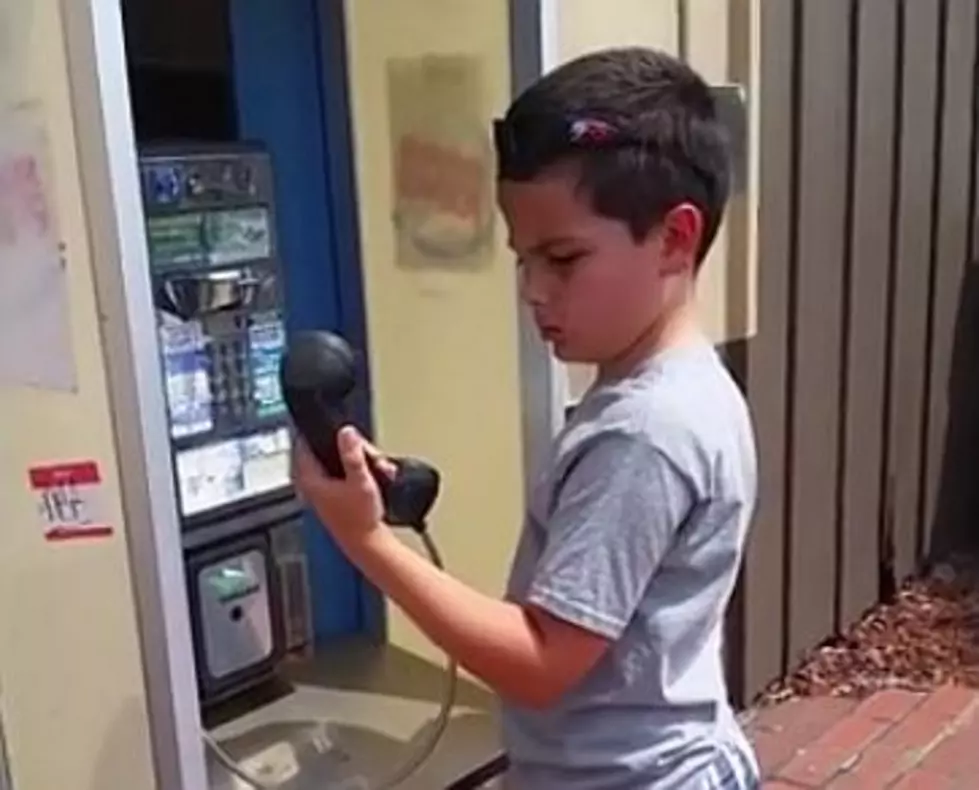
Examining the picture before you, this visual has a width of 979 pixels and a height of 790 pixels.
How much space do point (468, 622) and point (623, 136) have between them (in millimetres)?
367

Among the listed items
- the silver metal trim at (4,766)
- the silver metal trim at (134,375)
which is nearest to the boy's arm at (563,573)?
the silver metal trim at (134,375)

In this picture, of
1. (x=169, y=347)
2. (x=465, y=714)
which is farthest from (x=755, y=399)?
(x=169, y=347)

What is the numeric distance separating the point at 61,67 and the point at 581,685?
694 mm

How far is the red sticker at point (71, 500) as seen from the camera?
1333 mm

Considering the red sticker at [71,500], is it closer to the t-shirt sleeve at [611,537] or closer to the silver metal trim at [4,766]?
the silver metal trim at [4,766]

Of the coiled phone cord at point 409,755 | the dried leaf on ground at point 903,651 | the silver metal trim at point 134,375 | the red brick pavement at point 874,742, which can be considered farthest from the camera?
the dried leaf on ground at point 903,651

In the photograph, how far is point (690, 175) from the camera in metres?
1.03

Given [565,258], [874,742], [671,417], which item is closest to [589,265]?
[565,258]

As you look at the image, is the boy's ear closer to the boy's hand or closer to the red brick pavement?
the boy's hand

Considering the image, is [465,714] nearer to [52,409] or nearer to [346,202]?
[346,202]

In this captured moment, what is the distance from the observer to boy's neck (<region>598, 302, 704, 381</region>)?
107 centimetres

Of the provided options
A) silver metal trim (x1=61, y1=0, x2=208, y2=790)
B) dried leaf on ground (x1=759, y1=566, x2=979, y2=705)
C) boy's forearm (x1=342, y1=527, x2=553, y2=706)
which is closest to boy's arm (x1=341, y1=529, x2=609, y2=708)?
boy's forearm (x1=342, y1=527, x2=553, y2=706)

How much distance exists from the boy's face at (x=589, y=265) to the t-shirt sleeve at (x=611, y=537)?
91 mm

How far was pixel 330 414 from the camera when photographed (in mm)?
1086
